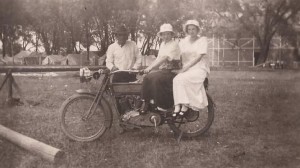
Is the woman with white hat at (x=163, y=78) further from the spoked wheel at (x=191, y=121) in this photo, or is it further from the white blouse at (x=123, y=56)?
the white blouse at (x=123, y=56)

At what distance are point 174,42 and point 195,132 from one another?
1318mm

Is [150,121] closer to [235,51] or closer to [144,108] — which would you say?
[144,108]

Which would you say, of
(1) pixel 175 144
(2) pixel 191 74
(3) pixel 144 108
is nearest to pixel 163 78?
(2) pixel 191 74

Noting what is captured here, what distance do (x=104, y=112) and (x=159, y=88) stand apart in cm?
81

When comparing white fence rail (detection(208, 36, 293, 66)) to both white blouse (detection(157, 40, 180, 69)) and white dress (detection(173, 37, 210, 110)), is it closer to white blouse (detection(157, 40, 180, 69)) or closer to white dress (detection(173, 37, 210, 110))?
white dress (detection(173, 37, 210, 110))

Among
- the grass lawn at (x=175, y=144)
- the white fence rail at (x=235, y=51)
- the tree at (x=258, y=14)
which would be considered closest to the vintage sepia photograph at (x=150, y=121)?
the grass lawn at (x=175, y=144)

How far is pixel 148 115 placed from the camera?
20.2ft

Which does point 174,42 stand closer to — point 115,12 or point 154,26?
point 115,12

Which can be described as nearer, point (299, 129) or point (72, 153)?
point (72, 153)

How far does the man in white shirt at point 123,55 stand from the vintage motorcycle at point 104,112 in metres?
0.55

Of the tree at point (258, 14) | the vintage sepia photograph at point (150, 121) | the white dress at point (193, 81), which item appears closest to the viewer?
the vintage sepia photograph at point (150, 121)

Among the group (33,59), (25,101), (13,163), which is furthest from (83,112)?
(33,59)

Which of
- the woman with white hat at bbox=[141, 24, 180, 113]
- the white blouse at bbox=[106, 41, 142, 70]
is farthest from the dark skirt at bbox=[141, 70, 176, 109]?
the white blouse at bbox=[106, 41, 142, 70]

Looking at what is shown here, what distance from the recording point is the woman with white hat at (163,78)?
6.03 metres
